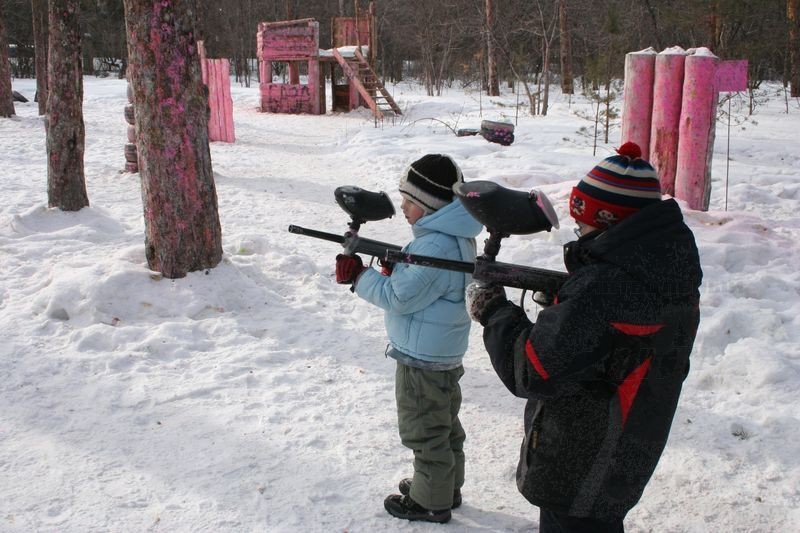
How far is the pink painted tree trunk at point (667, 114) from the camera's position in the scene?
7.50m

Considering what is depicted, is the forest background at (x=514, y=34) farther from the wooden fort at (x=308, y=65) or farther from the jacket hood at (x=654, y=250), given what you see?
the jacket hood at (x=654, y=250)

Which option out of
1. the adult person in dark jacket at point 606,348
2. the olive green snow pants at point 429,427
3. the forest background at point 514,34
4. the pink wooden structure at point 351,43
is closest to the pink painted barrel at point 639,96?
the forest background at point 514,34

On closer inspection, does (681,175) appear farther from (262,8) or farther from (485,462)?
(262,8)

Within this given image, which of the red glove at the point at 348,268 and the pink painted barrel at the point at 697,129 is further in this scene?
the pink painted barrel at the point at 697,129

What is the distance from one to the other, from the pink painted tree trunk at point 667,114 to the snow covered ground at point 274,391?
2.30 ft

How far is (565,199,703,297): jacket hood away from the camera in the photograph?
72.5 inches

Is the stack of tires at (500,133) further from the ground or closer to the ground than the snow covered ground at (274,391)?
further from the ground

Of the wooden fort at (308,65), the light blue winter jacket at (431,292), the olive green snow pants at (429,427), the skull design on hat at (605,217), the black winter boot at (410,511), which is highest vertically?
the wooden fort at (308,65)

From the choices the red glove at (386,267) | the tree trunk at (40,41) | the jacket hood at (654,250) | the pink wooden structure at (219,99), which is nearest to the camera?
the jacket hood at (654,250)

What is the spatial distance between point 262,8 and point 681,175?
38.6 m

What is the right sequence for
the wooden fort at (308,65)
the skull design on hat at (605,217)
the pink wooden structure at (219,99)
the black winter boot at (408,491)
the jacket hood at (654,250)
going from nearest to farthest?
the jacket hood at (654,250), the skull design on hat at (605,217), the black winter boot at (408,491), the pink wooden structure at (219,99), the wooden fort at (308,65)

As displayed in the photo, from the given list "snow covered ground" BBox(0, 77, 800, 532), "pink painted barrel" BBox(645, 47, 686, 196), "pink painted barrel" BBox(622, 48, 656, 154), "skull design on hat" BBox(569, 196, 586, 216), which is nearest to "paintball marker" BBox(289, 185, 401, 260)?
"skull design on hat" BBox(569, 196, 586, 216)

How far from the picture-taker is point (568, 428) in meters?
2.00

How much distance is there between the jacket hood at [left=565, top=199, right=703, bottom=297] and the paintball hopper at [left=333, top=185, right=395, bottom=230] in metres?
1.05
